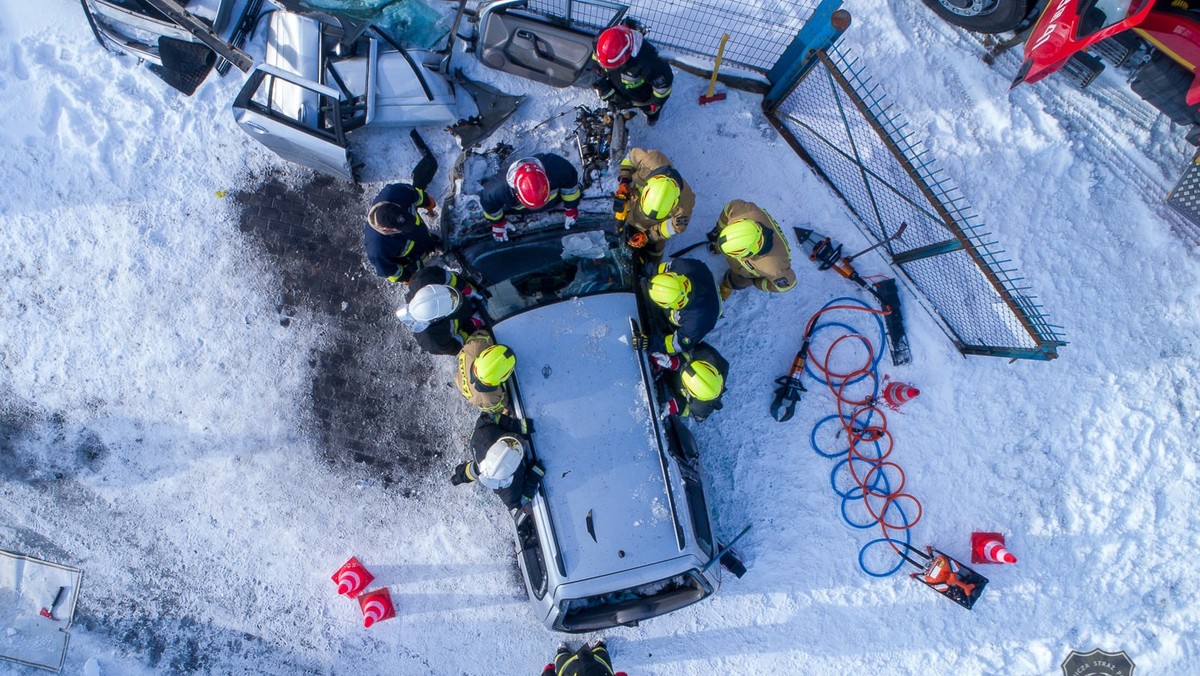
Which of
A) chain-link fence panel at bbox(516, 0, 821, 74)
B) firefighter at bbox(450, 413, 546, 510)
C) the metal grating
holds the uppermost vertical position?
the metal grating

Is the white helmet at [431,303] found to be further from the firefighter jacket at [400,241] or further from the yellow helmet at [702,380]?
the yellow helmet at [702,380]

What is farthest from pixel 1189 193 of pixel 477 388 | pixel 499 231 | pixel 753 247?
pixel 477 388

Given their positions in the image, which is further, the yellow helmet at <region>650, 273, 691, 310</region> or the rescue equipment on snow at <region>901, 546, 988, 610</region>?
the rescue equipment on snow at <region>901, 546, 988, 610</region>

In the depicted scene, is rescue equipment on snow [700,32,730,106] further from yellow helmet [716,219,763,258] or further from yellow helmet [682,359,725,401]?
yellow helmet [682,359,725,401]

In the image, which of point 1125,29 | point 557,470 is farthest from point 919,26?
point 557,470

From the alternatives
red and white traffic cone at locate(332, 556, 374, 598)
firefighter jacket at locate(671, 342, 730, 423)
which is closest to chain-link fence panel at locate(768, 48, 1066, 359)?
firefighter jacket at locate(671, 342, 730, 423)

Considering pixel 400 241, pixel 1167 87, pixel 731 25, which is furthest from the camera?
pixel 731 25

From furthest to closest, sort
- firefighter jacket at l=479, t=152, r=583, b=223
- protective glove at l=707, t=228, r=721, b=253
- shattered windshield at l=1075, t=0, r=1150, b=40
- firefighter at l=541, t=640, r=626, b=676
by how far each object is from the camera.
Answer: protective glove at l=707, t=228, r=721, b=253
firefighter at l=541, t=640, r=626, b=676
shattered windshield at l=1075, t=0, r=1150, b=40
firefighter jacket at l=479, t=152, r=583, b=223

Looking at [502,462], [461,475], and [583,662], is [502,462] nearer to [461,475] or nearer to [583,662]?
[461,475]
